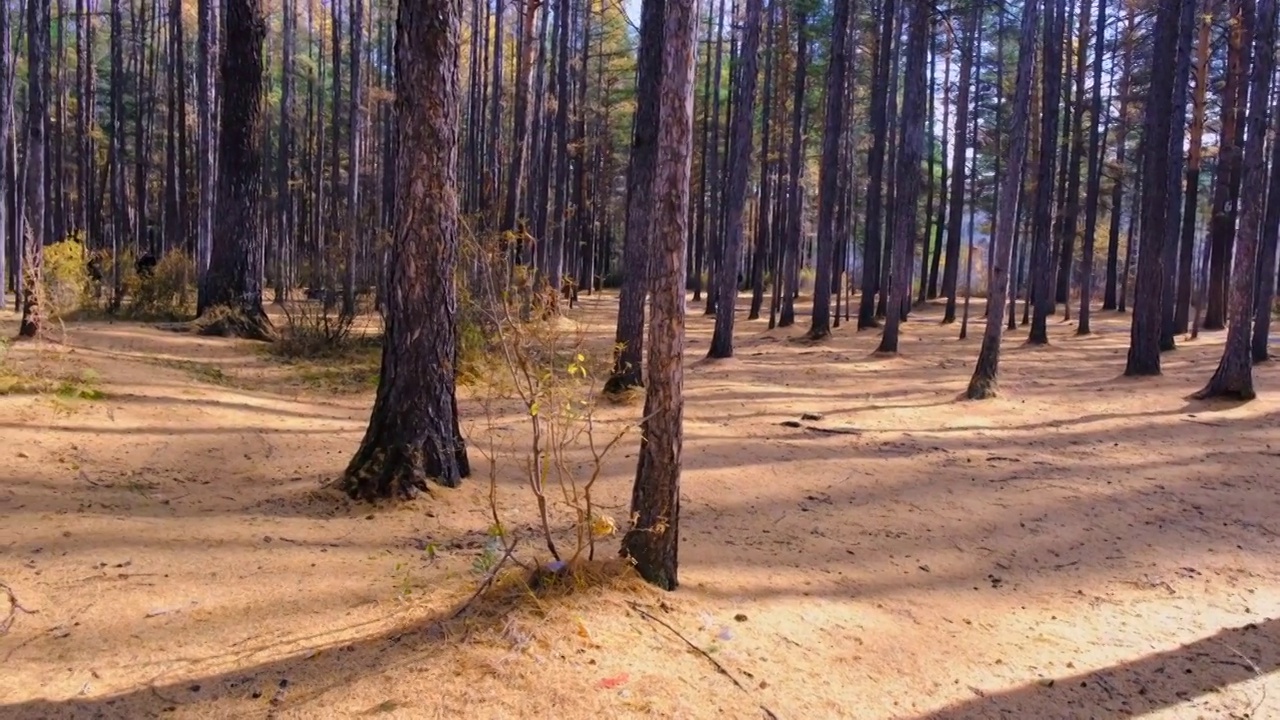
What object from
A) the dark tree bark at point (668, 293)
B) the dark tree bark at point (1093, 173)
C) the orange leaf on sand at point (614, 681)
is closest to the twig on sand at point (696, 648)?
the dark tree bark at point (668, 293)

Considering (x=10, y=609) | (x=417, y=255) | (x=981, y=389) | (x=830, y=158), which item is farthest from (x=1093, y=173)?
(x=10, y=609)

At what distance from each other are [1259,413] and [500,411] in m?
9.80

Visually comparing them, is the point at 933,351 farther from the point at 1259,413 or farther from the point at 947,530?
the point at 947,530

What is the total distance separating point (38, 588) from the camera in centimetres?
400

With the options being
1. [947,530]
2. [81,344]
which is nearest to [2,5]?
[81,344]

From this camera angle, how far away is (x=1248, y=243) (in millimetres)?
11344

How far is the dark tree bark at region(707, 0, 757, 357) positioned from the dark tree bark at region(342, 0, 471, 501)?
9.86m

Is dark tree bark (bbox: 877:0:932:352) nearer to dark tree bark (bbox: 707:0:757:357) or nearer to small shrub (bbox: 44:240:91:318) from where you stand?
dark tree bark (bbox: 707:0:757:357)

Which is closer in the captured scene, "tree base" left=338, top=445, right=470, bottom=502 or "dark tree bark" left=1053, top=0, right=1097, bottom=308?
"tree base" left=338, top=445, right=470, bottom=502

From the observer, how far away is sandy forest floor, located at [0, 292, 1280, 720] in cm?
351

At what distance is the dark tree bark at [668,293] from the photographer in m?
4.36

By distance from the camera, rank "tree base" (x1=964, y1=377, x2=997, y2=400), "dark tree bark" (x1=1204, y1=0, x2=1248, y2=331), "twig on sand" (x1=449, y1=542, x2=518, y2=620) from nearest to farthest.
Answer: "twig on sand" (x1=449, y1=542, x2=518, y2=620), "tree base" (x1=964, y1=377, x2=997, y2=400), "dark tree bark" (x1=1204, y1=0, x2=1248, y2=331)

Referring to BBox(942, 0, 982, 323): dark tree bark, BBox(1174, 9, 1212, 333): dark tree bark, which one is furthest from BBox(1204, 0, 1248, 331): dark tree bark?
BBox(942, 0, 982, 323): dark tree bark

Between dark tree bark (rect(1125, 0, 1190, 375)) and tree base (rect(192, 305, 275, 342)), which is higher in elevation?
dark tree bark (rect(1125, 0, 1190, 375))
